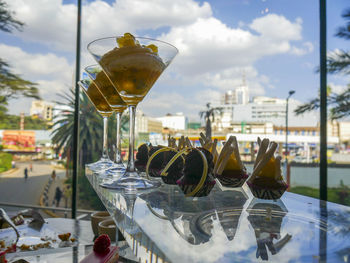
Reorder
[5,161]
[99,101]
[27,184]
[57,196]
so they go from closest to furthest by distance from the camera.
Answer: [99,101]
[5,161]
[27,184]
[57,196]

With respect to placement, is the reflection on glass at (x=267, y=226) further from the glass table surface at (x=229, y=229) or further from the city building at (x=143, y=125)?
the city building at (x=143, y=125)

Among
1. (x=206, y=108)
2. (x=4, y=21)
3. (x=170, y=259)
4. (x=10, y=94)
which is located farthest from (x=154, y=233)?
(x=206, y=108)

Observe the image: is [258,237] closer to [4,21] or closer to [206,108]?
Answer: [4,21]

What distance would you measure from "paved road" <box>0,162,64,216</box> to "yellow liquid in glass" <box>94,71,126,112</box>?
1185cm

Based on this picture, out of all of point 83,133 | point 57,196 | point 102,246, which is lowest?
point 57,196

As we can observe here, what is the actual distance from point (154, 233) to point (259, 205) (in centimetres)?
29

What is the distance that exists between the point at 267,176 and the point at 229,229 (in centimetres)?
30

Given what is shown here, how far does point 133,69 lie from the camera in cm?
79

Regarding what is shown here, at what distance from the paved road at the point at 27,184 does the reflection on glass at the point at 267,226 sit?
12.7 m

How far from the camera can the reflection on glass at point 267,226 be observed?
0.99 ft

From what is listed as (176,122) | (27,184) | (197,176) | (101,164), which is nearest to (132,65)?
(197,176)

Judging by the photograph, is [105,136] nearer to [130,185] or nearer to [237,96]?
[130,185]

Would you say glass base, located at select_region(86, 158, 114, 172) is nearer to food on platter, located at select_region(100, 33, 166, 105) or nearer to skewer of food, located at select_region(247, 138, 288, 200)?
food on platter, located at select_region(100, 33, 166, 105)

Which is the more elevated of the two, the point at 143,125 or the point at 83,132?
the point at 143,125
